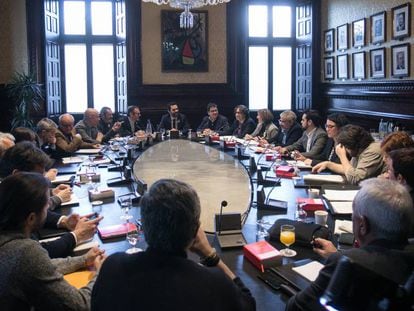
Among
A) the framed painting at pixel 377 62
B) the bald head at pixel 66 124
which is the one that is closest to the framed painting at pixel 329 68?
the framed painting at pixel 377 62

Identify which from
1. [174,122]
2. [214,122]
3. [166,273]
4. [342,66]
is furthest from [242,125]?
[166,273]

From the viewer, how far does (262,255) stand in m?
2.16

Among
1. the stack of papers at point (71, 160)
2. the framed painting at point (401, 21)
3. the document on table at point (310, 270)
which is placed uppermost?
the framed painting at point (401, 21)

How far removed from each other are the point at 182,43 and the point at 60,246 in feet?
26.3

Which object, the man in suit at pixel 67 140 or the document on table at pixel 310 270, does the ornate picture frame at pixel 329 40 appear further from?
the document on table at pixel 310 270

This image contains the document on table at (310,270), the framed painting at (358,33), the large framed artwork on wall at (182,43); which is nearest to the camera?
the document on table at (310,270)

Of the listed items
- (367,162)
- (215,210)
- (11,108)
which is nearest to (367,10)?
(367,162)

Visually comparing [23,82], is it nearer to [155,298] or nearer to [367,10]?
A: [367,10]

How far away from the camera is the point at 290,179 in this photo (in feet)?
14.0

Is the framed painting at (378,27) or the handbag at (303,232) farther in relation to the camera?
the framed painting at (378,27)

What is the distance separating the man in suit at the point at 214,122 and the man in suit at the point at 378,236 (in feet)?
23.4

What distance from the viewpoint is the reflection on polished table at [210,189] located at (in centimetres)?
214

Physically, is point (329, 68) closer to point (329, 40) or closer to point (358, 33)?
point (329, 40)

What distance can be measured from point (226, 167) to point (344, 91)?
13.2ft
